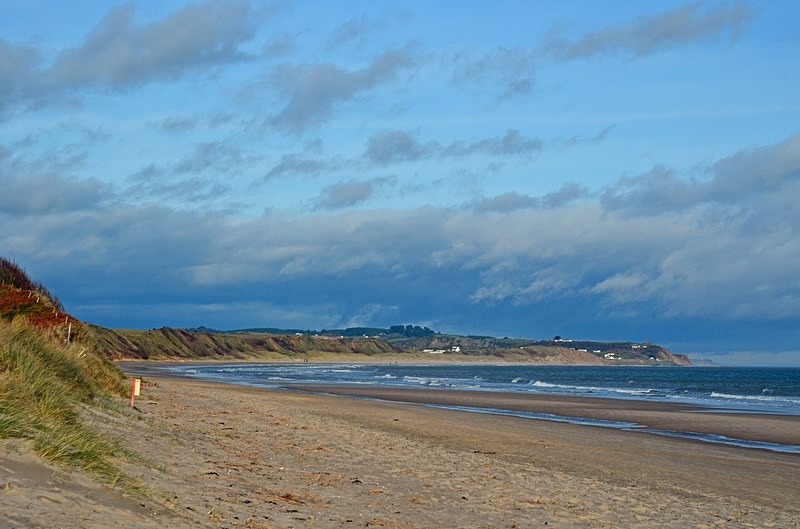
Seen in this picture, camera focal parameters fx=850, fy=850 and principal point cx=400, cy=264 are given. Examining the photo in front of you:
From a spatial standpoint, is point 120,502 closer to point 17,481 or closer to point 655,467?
point 17,481

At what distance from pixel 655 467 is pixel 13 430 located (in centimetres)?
1348

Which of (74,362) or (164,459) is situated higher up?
(74,362)

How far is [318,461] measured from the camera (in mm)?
14391

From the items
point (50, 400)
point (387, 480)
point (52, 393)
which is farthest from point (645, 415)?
point (50, 400)

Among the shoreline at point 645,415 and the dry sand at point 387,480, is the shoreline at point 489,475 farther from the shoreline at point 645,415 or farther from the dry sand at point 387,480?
the shoreline at point 645,415

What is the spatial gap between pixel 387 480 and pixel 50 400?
5.00m

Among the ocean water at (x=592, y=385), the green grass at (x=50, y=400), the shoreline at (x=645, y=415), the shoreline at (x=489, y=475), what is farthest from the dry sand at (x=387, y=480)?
the ocean water at (x=592, y=385)

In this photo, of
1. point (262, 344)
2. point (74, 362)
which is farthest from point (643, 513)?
point (262, 344)

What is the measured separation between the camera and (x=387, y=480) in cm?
1295

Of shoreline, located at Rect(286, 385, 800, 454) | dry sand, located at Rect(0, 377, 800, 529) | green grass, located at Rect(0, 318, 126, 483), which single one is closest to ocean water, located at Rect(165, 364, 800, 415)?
shoreline, located at Rect(286, 385, 800, 454)

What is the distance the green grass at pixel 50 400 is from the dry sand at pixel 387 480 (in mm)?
445

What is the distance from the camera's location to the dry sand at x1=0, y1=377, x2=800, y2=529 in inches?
320

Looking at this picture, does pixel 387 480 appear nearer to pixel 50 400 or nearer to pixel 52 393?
pixel 50 400

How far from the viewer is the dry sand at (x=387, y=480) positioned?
813 centimetres
